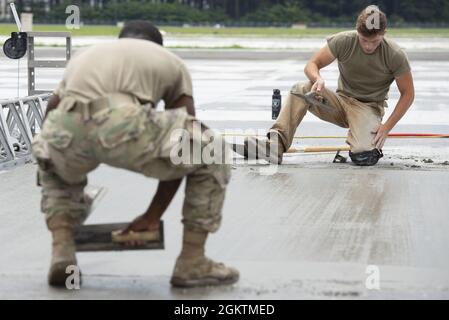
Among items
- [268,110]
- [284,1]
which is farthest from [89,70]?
[284,1]

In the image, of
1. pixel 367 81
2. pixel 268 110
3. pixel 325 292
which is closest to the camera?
pixel 325 292

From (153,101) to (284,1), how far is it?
361ft

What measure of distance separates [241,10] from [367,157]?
341ft

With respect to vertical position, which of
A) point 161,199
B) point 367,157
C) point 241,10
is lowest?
point 241,10

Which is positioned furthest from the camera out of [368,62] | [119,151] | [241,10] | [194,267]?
[241,10]

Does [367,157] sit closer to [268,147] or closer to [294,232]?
[268,147]

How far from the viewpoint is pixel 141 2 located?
351ft

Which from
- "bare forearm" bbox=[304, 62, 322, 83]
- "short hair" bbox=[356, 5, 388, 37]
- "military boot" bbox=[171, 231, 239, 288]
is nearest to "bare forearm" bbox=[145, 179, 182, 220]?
"military boot" bbox=[171, 231, 239, 288]

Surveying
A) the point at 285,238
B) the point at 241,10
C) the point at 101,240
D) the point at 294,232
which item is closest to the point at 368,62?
the point at 294,232

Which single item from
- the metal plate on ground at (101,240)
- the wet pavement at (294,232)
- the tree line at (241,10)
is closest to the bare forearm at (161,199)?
the metal plate on ground at (101,240)

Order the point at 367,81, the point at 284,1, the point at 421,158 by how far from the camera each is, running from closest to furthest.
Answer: the point at 367,81 < the point at 421,158 < the point at 284,1

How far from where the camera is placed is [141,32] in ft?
19.1

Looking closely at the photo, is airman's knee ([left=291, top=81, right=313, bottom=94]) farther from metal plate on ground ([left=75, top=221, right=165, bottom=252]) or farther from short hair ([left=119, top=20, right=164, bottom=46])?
metal plate on ground ([left=75, top=221, right=165, bottom=252])
